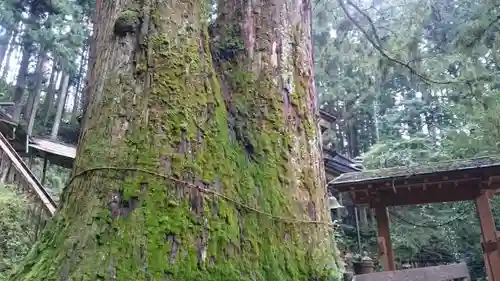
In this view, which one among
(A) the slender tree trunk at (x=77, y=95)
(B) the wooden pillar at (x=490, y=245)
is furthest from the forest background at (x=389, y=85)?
(B) the wooden pillar at (x=490, y=245)

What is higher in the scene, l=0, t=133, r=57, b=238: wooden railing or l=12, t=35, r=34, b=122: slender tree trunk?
l=12, t=35, r=34, b=122: slender tree trunk

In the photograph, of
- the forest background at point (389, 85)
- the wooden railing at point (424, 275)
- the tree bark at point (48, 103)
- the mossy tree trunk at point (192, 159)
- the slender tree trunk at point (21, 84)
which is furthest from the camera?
the tree bark at point (48, 103)

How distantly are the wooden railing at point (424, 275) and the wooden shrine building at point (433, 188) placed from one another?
3645 millimetres

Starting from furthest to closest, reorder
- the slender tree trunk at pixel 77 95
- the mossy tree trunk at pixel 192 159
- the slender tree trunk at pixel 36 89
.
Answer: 1. the slender tree trunk at pixel 77 95
2. the slender tree trunk at pixel 36 89
3. the mossy tree trunk at pixel 192 159

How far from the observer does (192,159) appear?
1.49m

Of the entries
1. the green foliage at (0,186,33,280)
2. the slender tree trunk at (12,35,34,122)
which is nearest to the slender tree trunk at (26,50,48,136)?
the slender tree trunk at (12,35,34,122)

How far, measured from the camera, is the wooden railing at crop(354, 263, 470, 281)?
2.08 metres

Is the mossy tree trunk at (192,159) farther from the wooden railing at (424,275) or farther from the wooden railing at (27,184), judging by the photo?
the wooden railing at (27,184)

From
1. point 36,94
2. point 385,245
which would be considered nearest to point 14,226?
point 385,245

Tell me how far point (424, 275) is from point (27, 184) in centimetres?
512

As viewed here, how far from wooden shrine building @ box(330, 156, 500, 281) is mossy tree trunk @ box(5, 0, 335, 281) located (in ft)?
16.0

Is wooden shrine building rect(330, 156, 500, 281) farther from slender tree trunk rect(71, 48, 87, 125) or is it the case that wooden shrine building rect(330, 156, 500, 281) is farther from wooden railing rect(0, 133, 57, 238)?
slender tree trunk rect(71, 48, 87, 125)

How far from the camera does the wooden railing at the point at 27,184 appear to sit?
5.36 m

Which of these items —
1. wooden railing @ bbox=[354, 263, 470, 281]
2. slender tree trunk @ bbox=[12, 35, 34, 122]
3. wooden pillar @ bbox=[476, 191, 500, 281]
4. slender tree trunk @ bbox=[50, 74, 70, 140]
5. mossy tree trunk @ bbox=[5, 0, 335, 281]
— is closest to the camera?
mossy tree trunk @ bbox=[5, 0, 335, 281]
